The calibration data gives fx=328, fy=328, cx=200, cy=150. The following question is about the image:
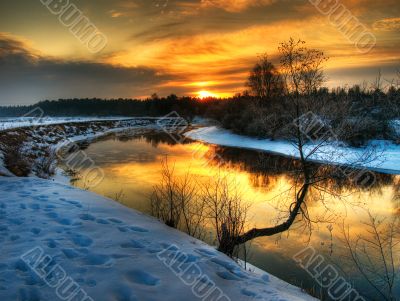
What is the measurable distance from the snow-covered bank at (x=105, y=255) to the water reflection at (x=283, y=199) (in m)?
2.41

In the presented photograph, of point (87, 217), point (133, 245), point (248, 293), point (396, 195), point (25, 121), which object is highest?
point (25, 121)

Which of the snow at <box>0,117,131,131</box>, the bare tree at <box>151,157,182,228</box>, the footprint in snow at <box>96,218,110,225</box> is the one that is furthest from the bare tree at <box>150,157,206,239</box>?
the snow at <box>0,117,131,131</box>

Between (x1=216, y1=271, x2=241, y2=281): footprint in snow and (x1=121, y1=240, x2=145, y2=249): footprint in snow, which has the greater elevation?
(x1=121, y1=240, x2=145, y2=249): footprint in snow

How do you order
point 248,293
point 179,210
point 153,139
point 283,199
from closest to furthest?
1. point 248,293
2. point 179,210
3. point 283,199
4. point 153,139

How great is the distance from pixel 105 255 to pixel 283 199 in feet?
31.8

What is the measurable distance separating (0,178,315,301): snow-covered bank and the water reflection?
2.41 m

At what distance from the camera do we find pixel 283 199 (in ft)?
44.4

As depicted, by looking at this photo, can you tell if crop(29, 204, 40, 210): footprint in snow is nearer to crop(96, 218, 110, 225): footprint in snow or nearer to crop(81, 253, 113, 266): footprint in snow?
crop(96, 218, 110, 225): footprint in snow

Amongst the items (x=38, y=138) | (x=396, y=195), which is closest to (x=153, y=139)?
(x=38, y=138)

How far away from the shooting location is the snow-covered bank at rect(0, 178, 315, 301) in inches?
171

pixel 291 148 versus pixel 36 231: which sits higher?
pixel 291 148

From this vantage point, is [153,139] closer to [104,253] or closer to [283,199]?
[283,199]

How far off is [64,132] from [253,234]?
33.1 metres

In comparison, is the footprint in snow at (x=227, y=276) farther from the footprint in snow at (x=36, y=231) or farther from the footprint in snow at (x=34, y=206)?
the footprint in snow at (x=34, y=206)
